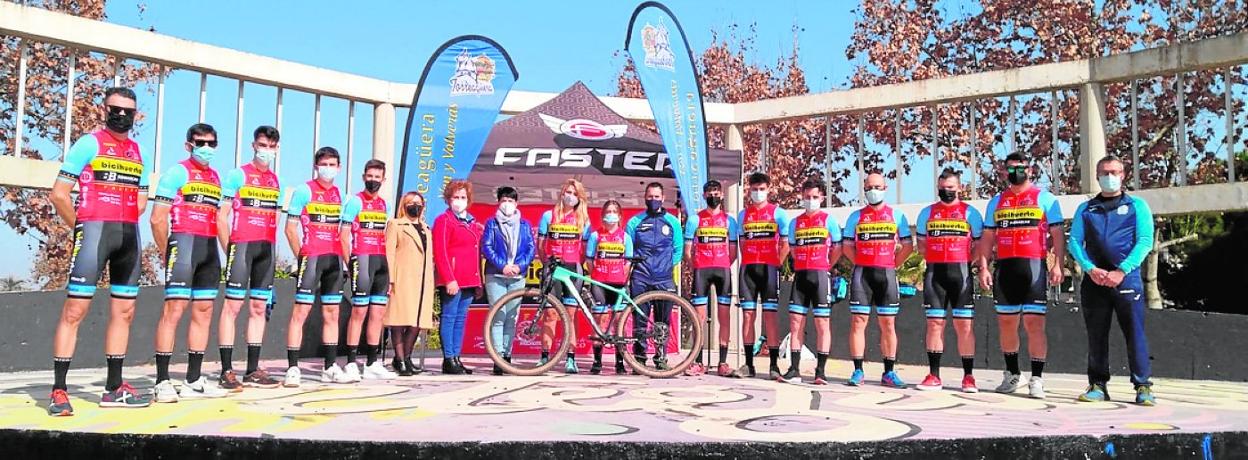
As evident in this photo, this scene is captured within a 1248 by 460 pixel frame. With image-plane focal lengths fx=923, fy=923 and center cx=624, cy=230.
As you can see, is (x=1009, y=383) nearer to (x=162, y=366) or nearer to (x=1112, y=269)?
(x=1112, y=269)

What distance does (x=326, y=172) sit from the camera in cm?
678

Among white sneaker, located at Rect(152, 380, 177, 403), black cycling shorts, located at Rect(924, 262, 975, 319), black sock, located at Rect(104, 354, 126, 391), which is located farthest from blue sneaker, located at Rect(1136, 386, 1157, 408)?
black sock, located at Rect(104, 354, 126, 391)

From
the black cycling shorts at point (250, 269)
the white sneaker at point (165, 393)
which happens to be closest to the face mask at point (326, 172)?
the black cycling shorts at point (250, 269)

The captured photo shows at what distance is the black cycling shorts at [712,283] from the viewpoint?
318 inches

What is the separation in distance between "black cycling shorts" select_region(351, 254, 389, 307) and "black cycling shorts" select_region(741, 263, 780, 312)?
3.03 metres

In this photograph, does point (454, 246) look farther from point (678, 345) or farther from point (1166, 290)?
point (1166, 290)

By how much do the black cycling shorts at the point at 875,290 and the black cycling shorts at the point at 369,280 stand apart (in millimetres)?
3715

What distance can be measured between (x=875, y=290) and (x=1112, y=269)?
1700 millimetres

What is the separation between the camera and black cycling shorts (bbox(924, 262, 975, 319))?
7.00 metres

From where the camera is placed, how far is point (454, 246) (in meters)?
8.04

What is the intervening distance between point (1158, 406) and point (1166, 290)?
69.3 feet

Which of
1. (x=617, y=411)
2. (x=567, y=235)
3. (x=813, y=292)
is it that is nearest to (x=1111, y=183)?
(x=813, y=292)

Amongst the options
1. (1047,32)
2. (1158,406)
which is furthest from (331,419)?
(1047,32)

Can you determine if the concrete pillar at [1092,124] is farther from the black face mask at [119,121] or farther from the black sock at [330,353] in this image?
the black face mask at [119,121]
